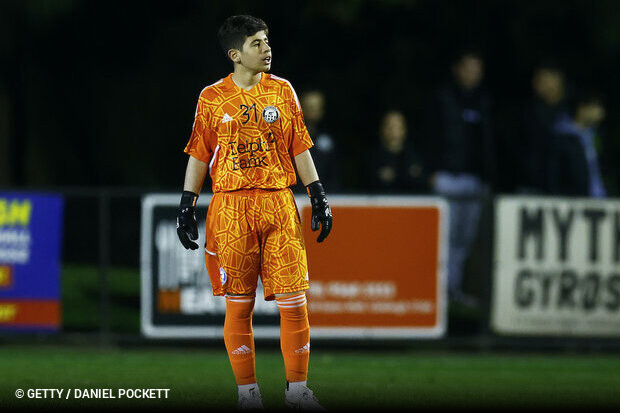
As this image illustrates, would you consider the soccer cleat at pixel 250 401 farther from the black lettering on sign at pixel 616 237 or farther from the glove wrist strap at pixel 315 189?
the black lettering on sign at pixel 616 237

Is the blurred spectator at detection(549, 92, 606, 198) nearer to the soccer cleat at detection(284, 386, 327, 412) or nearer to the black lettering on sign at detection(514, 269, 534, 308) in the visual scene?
the black lettering on sign at detection(514, 269, 534, 308)

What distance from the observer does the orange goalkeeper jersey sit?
295 inches

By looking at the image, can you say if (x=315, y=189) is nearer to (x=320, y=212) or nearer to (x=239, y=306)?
(x=320, y=212)

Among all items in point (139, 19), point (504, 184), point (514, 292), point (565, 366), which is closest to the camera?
point (565, 366)

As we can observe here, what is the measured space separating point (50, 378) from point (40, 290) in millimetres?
1944

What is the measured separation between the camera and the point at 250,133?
7.50m

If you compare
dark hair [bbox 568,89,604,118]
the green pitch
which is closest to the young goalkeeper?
the green pitch

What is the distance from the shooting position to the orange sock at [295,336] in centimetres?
758

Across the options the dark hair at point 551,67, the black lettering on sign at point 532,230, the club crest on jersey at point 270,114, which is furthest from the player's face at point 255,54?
the dark hair at point 551,67

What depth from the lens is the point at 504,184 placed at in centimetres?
1501

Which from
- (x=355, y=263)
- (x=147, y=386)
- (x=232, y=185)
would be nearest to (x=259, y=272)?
(x=232, y=185)

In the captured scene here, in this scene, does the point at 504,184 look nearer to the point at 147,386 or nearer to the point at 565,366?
the point at 565,366

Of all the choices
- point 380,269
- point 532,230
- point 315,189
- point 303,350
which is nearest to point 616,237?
point 532,230

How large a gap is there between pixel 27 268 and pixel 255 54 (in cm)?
470
